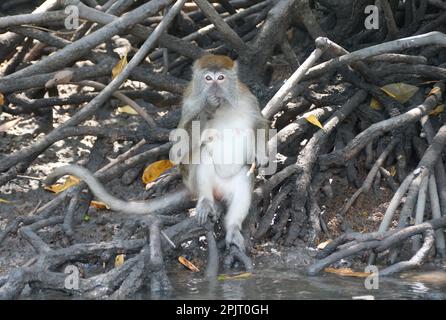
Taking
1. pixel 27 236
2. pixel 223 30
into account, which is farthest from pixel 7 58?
pixel 27 236

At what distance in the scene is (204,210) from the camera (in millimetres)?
6344

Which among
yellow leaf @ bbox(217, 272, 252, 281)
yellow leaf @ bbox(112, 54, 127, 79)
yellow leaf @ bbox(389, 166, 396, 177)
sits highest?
yellow leaf @ bbox(112, 54, 127, 79)

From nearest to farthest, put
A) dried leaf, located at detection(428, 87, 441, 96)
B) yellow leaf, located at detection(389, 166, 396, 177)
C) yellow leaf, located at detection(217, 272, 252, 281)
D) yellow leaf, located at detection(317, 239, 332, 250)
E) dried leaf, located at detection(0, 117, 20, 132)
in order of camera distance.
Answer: yellow leaf, located at detection(217, 272, 252, 281) → yellow leaf, located at detection(317, 239, 332, 250) → yellow leaf, located at detection(389, 166, 396, 177) → dried leaf, located at detection(428, 87, 441, 96) → dried leaf, located at detection(0, 117, 20, 132)

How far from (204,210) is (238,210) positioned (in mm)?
235

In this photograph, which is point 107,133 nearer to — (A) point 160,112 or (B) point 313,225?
(A) point 160,112

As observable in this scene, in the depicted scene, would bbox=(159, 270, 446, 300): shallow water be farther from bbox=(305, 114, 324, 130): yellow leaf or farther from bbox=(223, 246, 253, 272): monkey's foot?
bbox=(305, 114, 324, 130): yellow leaf

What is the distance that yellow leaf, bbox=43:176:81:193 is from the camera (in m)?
7.07

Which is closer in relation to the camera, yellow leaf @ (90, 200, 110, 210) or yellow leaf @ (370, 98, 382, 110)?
yellow leaf @ (90, 200, 110, 210)

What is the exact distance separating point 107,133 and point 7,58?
1.62 meters

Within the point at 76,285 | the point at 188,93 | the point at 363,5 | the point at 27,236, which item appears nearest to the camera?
the point at 76,285

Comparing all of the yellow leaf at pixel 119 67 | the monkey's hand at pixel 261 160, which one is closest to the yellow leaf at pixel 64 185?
the yellow leaf at pixel 119 67

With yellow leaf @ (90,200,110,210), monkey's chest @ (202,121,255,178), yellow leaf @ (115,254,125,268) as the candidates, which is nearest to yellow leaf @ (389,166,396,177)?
monkey's chest @ (202,121,255,178)

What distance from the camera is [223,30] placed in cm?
730

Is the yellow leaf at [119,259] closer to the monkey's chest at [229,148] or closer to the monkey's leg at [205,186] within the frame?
the monkey's leg at [205,186]
